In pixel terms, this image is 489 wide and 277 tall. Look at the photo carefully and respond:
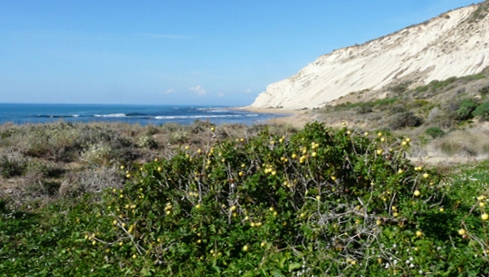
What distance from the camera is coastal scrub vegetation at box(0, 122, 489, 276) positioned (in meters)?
3.11

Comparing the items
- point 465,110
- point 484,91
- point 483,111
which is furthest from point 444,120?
point 484,91

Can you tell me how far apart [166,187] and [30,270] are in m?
1.60

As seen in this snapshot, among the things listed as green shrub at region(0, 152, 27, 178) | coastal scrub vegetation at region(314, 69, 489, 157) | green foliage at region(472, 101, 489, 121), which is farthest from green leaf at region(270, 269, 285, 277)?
green foliage at region(472, 101, 489, 121)

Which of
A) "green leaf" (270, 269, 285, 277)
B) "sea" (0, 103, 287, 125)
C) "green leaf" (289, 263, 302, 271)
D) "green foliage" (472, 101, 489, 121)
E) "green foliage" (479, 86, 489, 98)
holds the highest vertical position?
"green foliage" (479, 86, 489, 98)

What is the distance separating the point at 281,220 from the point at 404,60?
47.9 meters

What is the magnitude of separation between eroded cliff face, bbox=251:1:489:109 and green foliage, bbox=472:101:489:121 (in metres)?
19.4

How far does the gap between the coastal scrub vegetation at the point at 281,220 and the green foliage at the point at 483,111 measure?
1745 cm

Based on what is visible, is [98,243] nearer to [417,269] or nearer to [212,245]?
[212,245]

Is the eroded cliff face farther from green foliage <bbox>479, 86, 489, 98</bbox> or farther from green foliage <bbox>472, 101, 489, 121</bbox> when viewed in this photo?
green foliage <bbox>472, 101, 489, 121</bbox>

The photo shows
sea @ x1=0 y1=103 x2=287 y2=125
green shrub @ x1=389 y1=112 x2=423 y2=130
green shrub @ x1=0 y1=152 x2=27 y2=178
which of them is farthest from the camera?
sea @ x1=0 y1=103 x2=287 y2=125

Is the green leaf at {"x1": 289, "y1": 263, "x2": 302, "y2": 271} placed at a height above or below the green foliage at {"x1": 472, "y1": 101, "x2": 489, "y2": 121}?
below

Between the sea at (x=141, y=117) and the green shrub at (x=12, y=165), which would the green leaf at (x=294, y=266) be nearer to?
the green shrub at (x=12, y=165)

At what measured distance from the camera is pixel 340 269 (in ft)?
10.2

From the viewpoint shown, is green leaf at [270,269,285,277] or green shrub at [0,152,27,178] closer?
green leaf at [270,269,285,277]
